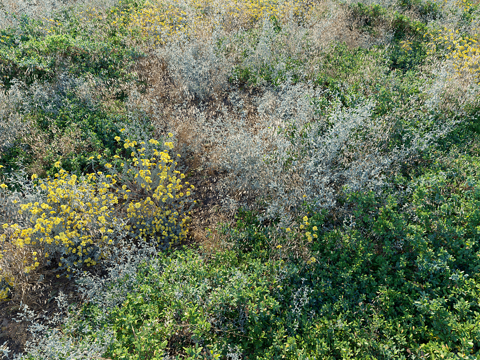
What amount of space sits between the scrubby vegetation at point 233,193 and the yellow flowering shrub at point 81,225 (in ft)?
0.11

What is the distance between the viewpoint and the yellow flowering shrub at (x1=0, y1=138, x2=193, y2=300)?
3.59 meters

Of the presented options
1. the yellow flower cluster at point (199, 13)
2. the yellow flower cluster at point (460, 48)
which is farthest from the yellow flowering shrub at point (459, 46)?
the yellow flower cluster at point (199, 13)

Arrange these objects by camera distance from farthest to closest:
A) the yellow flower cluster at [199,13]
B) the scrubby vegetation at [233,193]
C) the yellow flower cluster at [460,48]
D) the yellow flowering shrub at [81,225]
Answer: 1. the yellow flower cluster at [199,13]
2. the yellow flower cluster at [460,48]
3. the yellow flowering shrub at [81,225]
4. the scrubby vegetation at [233,193]

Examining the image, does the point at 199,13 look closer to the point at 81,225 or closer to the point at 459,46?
the point at 459,46

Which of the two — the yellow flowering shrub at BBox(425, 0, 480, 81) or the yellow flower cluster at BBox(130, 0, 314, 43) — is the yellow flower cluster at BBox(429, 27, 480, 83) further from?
the yellow flower cluster at BBox(130, 0, 314, 43)

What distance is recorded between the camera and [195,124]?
5.25m

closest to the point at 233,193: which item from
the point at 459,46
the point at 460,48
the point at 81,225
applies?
the point at 81,225

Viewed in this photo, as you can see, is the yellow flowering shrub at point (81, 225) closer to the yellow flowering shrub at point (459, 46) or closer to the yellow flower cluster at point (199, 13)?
the yellow flower cluster at point (199, 13)

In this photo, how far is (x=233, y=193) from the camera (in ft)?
15.0

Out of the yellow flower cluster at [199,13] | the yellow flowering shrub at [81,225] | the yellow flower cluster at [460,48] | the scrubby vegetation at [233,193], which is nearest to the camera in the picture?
the scrubby vegetation at [233,193]

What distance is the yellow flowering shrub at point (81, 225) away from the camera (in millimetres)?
3594

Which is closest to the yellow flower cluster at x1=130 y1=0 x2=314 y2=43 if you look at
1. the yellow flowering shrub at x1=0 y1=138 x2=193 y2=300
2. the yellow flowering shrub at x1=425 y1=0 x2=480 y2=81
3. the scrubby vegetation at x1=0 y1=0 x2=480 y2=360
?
the scrubby vegetation at x1=0 y1=0 x2=480 y2=360

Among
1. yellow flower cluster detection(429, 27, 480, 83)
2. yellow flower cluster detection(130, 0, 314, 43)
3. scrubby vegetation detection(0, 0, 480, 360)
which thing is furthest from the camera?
yellow flower cluster detection(130, 0, 314, 43)

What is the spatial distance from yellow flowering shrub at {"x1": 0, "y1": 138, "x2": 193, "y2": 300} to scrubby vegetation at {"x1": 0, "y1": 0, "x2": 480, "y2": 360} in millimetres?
33
